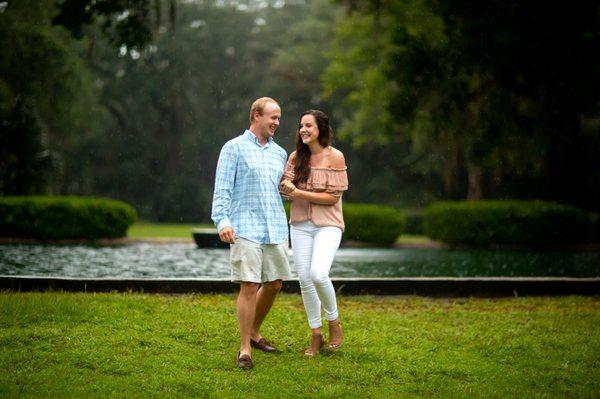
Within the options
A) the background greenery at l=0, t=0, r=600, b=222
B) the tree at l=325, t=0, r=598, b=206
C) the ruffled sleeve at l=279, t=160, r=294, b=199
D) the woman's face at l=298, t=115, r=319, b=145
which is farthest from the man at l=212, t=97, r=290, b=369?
Answer: the tree at l=325, t=0, r=598, b=206

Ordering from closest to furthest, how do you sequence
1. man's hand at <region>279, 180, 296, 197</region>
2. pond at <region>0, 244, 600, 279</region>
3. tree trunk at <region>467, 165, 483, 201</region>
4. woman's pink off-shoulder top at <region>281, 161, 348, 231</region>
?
man's hand at <region>279, 180, 296, 197</region> < woman's pink off-shoulder top at <region>281, 161, 348, 231</region> < pond at <region>0, 244, 600, 279</region> < tree trunk at <region>467, 165, 483, 201</region>

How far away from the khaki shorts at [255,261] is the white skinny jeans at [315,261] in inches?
7.9

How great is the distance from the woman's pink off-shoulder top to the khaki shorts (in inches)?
13.3

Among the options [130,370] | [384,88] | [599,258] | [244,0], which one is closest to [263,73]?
[244,0]

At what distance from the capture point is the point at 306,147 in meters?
6.02

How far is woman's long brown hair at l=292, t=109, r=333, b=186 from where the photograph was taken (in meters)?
5.89

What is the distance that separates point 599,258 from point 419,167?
68.6 feet

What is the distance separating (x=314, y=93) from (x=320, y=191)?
40662 mm

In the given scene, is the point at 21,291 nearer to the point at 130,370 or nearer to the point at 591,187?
the point at 130,370

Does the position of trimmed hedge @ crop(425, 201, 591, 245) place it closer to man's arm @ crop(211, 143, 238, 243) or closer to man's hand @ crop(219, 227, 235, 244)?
man's arm @ crop(211, 143, 238, 243)

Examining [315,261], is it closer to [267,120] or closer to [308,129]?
[308,129]

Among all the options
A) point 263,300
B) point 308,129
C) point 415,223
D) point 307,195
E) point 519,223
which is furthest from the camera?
point 415,223

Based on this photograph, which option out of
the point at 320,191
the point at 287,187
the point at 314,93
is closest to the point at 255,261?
the point at 287,187

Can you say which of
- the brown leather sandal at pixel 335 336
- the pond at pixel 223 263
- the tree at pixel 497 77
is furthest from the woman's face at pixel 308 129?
the tree at pixel 497 77
